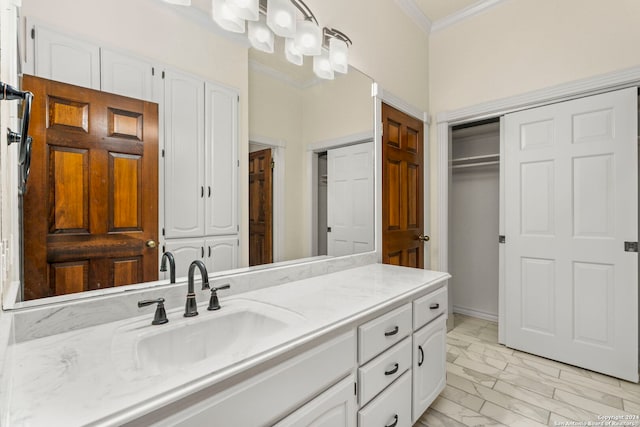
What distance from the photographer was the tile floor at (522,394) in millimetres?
1691

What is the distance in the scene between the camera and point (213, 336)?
1.06 meters

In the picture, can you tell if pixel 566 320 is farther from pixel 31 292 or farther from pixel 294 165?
pixel 31 292

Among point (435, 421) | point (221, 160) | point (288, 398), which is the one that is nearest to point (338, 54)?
point (221, 160)

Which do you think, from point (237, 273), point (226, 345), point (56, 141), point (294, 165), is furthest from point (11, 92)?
point (294, 165)

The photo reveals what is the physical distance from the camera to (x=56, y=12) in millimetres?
928

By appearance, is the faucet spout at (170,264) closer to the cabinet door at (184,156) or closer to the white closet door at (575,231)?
the cabinet door at (184,156)

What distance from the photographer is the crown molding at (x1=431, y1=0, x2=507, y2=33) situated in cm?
255

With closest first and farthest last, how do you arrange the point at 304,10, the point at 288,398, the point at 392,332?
the point at 288,398, the point at 392,332, the point at 304,10

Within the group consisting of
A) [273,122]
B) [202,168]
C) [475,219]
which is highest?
[273,122]

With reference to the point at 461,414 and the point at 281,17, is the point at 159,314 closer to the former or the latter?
the point at 281,17

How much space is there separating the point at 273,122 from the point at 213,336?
1041mm

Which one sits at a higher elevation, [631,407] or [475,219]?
[475,219]

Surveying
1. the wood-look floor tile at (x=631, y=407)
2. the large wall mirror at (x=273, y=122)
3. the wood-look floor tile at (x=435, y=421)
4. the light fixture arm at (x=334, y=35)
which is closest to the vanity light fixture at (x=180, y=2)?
the large wall mirror at (x=273, y=122)

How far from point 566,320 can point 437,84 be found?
7.50 ft
